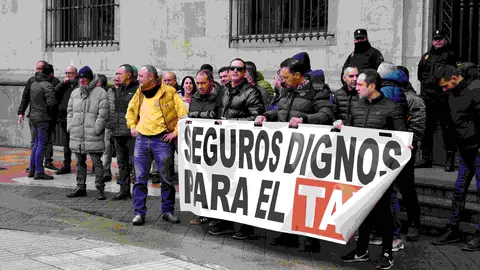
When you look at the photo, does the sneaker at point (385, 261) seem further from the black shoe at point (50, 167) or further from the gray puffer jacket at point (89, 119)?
the black shoe at point (50, 167)

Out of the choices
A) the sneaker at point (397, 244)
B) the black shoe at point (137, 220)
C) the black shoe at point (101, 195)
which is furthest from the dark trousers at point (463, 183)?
the black shoe at point (101, 195)

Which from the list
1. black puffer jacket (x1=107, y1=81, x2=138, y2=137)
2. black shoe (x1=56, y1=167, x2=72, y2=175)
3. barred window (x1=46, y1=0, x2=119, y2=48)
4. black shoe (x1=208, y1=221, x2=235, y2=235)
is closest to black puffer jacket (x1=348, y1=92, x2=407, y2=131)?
black shoe (x1=208, y1=221, x2=235, y2=235)

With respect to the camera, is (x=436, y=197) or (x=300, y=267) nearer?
(x=300, y=267)

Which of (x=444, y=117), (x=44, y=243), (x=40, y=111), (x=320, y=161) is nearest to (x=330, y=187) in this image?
(x=320, y=161)

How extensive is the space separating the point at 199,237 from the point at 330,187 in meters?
1.73

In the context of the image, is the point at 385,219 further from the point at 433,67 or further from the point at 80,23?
the point at 80,23

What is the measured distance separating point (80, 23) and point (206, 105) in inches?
331

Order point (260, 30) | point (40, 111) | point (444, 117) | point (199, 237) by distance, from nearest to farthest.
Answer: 1. point (199, 237)
2. point (444, 117)
3. point (40, 111)
4. point (260, 30)

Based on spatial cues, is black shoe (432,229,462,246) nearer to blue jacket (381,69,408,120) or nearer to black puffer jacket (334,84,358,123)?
blue jacket (381,69,408,120)

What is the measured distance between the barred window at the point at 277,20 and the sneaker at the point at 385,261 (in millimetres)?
5805

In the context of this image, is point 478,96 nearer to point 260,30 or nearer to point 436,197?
point 436,197

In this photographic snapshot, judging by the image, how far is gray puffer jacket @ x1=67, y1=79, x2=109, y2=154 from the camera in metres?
9.66

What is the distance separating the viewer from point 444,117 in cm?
974

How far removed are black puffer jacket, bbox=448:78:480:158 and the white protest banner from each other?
4.03ft
